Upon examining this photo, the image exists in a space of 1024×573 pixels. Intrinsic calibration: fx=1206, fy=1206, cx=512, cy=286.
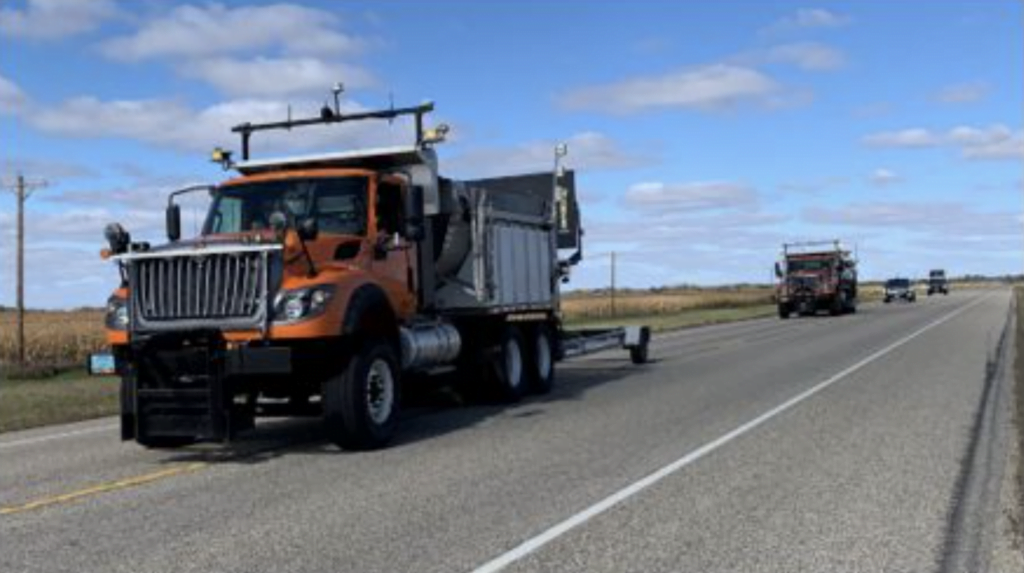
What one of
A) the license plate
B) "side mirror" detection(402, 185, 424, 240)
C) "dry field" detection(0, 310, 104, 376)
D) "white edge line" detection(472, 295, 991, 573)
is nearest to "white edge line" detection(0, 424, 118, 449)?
the license plate

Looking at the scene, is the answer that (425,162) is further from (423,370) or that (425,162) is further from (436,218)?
(423,370)

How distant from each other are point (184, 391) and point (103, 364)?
4.62ft

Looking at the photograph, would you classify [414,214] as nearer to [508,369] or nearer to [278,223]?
[278,223]

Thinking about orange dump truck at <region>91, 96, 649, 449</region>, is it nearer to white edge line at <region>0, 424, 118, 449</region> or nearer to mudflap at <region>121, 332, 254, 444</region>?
mudflap at <region>121, 332, 254, 444</region>

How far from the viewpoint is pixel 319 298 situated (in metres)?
11.2

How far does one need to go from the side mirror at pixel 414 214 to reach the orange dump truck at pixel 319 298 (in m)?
0.02

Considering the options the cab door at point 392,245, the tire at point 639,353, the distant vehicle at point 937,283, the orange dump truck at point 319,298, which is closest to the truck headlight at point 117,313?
the orange dump truck at point 319,298

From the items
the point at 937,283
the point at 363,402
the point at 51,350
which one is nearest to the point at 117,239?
the point at 363,402

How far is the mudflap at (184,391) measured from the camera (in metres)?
10.7

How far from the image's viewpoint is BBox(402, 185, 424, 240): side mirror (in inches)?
505

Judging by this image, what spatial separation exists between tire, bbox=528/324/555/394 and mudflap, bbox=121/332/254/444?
265 inches

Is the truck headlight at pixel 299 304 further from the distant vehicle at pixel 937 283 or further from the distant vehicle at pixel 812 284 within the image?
the distant vehicle at pixel 937 283

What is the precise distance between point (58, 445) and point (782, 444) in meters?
7.64

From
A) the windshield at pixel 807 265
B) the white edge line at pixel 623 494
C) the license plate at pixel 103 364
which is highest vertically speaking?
the windshield at pixel 807 265
